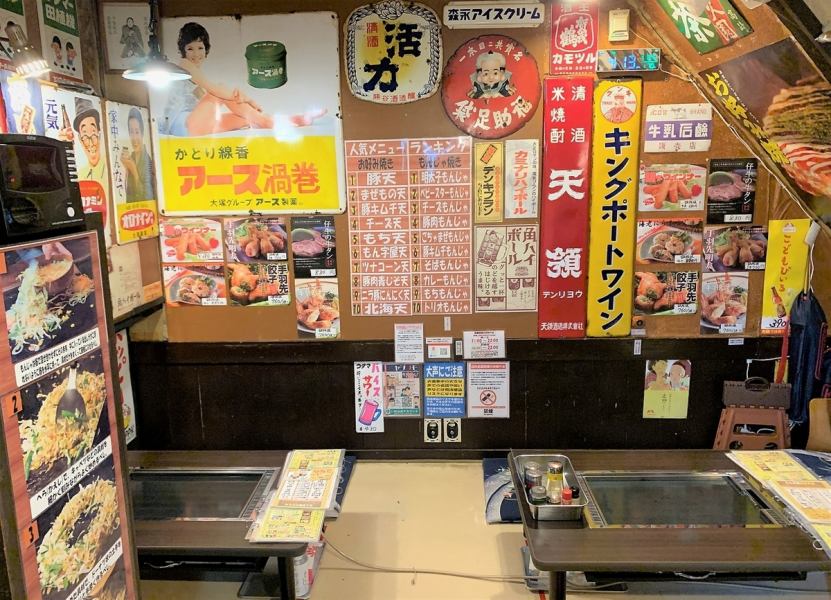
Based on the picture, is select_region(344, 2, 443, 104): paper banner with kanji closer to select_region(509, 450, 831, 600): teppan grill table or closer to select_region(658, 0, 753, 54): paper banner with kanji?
select_region(658, 0, 753, 54): paper banner with kanji

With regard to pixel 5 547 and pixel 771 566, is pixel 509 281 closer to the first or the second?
pixel 771 566

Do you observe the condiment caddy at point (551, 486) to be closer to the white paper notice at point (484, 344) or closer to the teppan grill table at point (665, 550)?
the teppan grill table at point (665, 550)

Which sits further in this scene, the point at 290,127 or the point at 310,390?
the point at 310,390

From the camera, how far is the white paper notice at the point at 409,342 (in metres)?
3.87

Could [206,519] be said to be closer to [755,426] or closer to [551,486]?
[551,486]

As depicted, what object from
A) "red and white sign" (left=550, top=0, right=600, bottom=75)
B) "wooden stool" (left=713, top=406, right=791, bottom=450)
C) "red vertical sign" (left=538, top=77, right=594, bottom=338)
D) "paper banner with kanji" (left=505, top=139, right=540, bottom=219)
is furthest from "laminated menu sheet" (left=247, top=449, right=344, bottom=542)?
"red and white sign" (left=550, top=0, right=600, bottom=75)

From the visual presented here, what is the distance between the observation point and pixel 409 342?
388cm

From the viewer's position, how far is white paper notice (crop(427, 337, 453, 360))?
3.88 m

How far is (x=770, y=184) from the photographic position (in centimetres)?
355

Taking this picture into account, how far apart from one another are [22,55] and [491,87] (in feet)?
7.43

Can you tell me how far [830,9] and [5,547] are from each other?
8.94 feet

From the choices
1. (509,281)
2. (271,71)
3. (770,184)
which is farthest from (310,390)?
(770,184)

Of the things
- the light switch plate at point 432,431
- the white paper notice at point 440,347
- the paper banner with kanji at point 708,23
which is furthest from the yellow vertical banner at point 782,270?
the light switch plate at point 432,431

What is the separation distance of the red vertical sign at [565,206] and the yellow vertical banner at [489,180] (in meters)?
0.25
